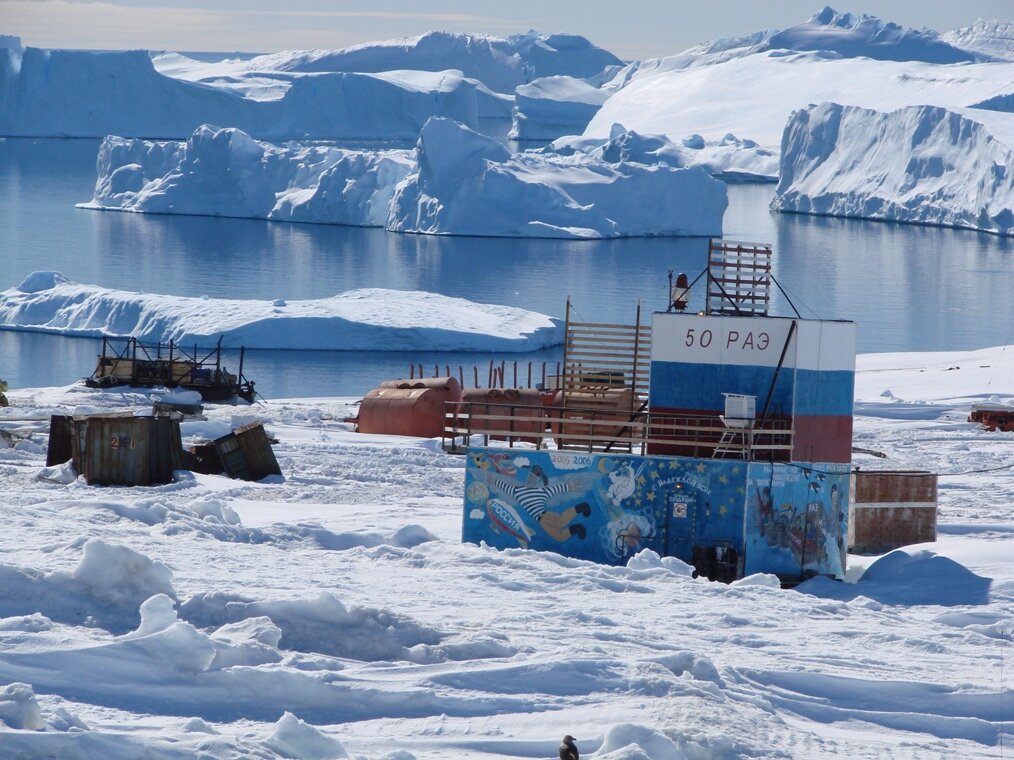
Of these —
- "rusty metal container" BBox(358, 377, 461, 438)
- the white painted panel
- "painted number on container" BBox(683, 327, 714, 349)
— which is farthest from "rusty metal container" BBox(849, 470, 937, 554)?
"rusty metal container" BBox(358, 377, 461, 438)

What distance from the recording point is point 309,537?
11016 mm

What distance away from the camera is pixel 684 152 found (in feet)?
282

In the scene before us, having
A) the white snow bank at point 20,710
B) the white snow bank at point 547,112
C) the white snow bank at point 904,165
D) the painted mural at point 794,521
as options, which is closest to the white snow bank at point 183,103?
→ the white snow bank at point 547,112

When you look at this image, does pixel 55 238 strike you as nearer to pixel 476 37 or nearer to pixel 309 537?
pixel 309 537

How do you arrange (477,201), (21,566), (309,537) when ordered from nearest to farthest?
(21,566)
(309,537)
(477,201)

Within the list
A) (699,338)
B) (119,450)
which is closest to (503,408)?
(119,450)

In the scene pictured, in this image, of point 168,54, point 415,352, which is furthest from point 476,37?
point 415,352

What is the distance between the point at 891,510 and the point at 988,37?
166752 millimetres

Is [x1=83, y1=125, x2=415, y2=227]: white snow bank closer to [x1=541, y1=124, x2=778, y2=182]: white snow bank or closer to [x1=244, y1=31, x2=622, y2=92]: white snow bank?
[x1=541, y1=124, x2=778, y2=182]: white snow bank

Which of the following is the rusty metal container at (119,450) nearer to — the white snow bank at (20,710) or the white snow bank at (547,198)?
the white snow bank at (20,710)

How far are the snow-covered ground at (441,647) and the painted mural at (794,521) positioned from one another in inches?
17.7

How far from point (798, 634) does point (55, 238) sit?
60.8m

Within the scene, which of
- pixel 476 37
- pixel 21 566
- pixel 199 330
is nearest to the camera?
pixel 21 566

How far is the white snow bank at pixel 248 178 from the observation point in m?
65.9
